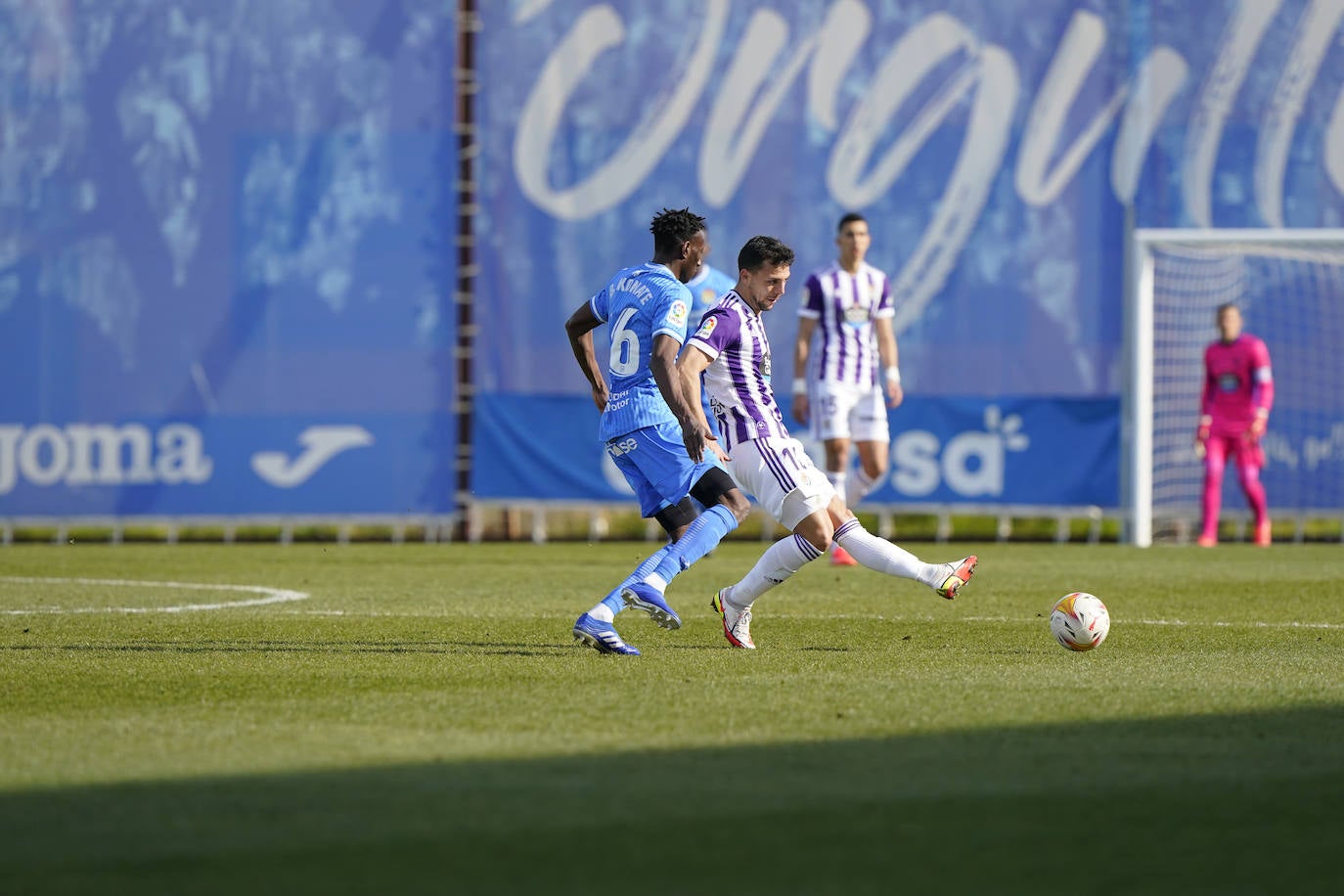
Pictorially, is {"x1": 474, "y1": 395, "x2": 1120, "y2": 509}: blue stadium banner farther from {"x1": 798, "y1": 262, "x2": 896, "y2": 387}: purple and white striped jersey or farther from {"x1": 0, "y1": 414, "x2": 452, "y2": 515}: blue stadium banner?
{"x1": 798, "y1": 262, "x2": 896, "y2": 387}: purple and white striped jersey

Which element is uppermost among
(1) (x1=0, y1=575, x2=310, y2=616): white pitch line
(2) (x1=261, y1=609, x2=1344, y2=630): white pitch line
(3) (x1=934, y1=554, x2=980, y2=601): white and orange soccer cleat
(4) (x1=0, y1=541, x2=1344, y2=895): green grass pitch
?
(3) (x1=934, y1=554, x2=980, y2=601): white and orange soccer cleat

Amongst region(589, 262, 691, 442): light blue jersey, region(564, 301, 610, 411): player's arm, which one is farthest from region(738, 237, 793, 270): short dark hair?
region(564, 301, 610, 411): player's arm

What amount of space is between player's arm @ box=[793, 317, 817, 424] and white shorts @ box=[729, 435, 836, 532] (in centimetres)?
504

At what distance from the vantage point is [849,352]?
1216 cm

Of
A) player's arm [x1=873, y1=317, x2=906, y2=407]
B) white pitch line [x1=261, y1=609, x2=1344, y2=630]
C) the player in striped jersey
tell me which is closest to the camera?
the player in striped jersey

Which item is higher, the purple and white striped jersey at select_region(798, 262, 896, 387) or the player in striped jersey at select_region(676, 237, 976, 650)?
the purple and white striped jersey at select_region(798, 262, 896, 387)

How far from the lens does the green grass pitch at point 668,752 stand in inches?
134

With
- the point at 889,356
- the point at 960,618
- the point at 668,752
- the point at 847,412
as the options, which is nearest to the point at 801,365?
the point at 847,412

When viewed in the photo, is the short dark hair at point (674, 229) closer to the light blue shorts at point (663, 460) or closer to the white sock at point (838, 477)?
the light blue shorts at point (663, 460)

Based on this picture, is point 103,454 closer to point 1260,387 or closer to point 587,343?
point 587,343

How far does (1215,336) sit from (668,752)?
12.7 m

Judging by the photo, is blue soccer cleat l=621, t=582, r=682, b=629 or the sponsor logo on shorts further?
the sponsor logo on shorts

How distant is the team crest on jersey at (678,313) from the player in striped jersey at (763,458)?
8 centimetres

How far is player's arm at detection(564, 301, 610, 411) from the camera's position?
7.73 meters
